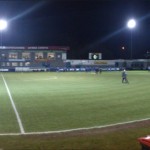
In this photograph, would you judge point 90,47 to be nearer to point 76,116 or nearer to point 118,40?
point 118,40

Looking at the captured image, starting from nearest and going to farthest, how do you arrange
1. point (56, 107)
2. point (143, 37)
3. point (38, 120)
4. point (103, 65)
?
point (38, 120) → point (56, 107) → point (103, 65) → point (143, 37)

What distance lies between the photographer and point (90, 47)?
380ft

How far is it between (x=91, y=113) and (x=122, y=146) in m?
7.38

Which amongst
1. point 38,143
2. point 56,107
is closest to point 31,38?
point 56,107

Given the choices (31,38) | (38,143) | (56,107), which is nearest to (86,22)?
(31,38)

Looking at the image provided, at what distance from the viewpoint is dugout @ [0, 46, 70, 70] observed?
87250mm

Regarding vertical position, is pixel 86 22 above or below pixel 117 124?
above

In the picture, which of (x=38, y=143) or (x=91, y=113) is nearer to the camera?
(x=38, y=143)

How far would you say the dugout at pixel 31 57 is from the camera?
87.2m

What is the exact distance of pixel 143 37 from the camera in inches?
4186

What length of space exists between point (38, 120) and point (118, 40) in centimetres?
10102

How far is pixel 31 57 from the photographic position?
9019cm

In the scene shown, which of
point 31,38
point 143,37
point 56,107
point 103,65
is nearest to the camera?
point 56,107

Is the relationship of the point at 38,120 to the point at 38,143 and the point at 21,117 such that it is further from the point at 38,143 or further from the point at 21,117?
the point at 38,143
